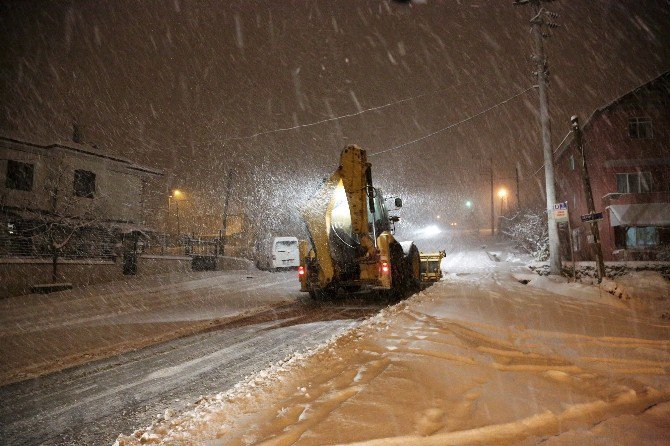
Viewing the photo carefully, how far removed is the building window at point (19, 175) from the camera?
72.6 ft

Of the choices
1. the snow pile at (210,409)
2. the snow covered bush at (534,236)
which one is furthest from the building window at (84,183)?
the snow covered bush at (534,236)

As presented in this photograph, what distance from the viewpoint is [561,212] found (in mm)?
14406

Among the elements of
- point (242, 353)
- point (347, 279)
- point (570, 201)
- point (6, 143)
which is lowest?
point (242, 353)

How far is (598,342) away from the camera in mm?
4922

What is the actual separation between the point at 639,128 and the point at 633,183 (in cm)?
384

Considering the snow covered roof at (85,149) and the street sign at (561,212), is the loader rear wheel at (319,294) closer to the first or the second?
the street sign at (561,212)

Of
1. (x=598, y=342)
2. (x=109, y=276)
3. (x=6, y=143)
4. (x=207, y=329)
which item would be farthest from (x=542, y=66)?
(x=6, y=143)

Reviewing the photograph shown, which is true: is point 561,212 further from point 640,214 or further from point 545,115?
point 640,214

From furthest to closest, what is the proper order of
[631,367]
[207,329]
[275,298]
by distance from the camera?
[275,298], [207,329], [631,367]

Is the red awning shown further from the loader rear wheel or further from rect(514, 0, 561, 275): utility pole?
the loader rear wheel

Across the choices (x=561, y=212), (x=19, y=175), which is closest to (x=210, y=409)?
(x=561, y=212)

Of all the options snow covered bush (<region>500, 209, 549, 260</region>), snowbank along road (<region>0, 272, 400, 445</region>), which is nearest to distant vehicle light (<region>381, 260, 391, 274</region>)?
snowbank along road (<region>0, 272, 400, 445</region>)

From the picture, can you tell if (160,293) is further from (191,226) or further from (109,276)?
(191,226)

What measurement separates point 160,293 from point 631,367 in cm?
1390
